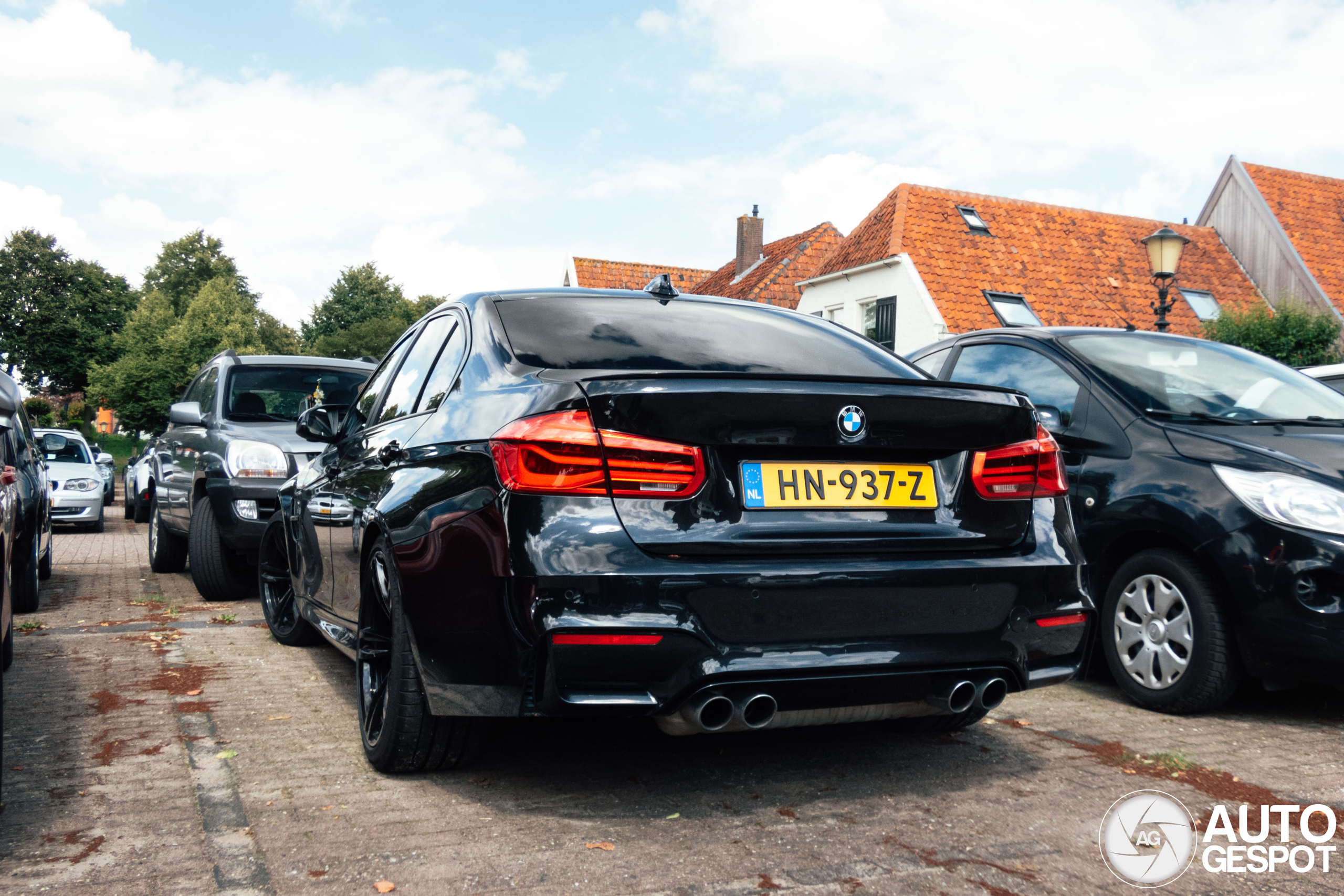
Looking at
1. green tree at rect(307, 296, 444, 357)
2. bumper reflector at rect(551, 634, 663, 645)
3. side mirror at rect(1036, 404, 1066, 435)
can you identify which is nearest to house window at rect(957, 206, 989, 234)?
side mirror at rect(1036, 404, 1066, 435)

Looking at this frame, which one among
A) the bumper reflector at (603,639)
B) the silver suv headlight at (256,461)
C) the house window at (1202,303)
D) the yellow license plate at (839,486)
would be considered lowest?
the bumper reflector at (603,639)

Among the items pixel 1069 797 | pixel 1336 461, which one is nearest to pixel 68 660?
pixel 1069 797

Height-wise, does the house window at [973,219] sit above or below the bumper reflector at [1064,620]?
above

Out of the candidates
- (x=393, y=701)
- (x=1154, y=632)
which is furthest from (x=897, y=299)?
(x=393, y=701)

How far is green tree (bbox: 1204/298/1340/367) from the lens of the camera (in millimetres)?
21375

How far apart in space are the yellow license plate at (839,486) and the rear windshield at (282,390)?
18.1 ft

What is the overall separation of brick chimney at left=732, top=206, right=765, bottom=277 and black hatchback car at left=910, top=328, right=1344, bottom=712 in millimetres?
36483

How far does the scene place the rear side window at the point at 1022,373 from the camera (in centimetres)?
538

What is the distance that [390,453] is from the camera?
3.92 metres

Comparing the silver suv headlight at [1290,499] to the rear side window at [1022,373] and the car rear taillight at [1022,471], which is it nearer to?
the rear side window at [1022,373]

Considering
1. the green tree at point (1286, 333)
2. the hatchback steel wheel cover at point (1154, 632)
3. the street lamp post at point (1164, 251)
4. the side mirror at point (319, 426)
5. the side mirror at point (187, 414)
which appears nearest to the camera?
the hatchback steel wheel cover at point (1154, 632)

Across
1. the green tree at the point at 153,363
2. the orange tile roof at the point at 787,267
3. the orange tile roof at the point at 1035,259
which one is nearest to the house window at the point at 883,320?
the orange tile roof at the point at 1035,259

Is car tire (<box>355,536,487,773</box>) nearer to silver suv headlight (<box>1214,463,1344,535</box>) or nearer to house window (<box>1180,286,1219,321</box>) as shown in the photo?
silver suv headlight (<box>1214,463,1344,535</box>)

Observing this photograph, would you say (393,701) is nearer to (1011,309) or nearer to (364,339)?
(1011,309)
